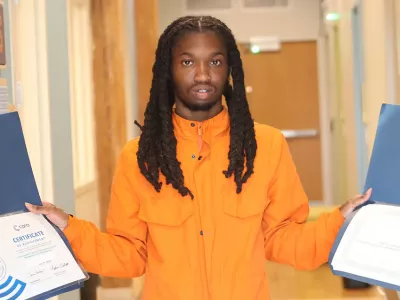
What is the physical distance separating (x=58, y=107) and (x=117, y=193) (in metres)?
0.89

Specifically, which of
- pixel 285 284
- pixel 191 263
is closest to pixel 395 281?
pixel 191 263

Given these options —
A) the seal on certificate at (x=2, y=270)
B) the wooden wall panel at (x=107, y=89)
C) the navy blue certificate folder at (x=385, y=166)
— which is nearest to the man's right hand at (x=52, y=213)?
the seal on certificate at (x=2, y=270)

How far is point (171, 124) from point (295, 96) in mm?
5355

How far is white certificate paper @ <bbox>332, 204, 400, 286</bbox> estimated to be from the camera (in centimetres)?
116

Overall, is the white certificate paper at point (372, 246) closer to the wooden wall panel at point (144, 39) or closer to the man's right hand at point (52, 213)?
the man's right hand at point (52, 213)

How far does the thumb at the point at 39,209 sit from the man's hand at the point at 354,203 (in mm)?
637

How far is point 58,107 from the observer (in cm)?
210

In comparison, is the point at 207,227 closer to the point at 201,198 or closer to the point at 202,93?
the point at 201,198

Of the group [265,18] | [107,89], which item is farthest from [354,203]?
[265,18]

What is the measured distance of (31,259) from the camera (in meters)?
1.13

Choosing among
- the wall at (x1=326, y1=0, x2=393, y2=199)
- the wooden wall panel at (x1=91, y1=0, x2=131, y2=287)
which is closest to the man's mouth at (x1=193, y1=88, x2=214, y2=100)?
the wall at (x1=326, y1=0, x2=393, y2=199)

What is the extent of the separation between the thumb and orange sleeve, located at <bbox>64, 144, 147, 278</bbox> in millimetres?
70

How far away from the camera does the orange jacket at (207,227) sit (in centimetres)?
126

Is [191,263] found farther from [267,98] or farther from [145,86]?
[267,98]
